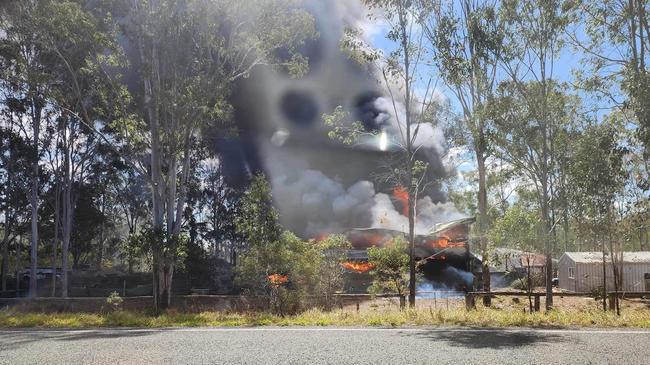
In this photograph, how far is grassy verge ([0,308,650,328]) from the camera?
38.1 ft

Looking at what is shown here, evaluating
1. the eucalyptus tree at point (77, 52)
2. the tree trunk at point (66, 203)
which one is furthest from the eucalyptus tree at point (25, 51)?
the tree trunk at point (66, 203)

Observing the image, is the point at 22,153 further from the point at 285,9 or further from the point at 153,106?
the point at 285,9

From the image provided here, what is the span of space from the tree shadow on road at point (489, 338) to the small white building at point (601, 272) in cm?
2497

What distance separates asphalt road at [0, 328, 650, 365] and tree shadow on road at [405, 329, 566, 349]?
0.6 inches

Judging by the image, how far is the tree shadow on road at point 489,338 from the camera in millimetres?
8648

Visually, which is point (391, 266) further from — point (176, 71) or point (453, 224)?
point (453, 224)

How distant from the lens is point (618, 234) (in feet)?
76.8

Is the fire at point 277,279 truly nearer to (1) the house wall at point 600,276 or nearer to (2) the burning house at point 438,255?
(2) the burning house at point 438,255

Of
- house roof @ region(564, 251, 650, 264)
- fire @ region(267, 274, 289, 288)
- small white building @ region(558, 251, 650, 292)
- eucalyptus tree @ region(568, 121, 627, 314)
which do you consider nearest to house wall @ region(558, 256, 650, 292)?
small white building @ region(558, 251, 650, 292)

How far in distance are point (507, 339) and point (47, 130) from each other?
1372 inches

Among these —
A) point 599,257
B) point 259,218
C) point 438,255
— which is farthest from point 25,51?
point 599,257

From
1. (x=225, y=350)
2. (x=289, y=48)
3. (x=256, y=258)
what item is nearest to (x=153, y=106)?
(x=289, y=48)

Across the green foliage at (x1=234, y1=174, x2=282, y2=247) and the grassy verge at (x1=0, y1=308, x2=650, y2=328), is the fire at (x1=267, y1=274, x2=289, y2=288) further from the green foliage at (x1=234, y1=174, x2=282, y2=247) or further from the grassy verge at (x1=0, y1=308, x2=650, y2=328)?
the grassy verge at (x1=0, y1=308, x2=650, y2=328)

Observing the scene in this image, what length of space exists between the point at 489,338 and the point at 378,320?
132 inches
